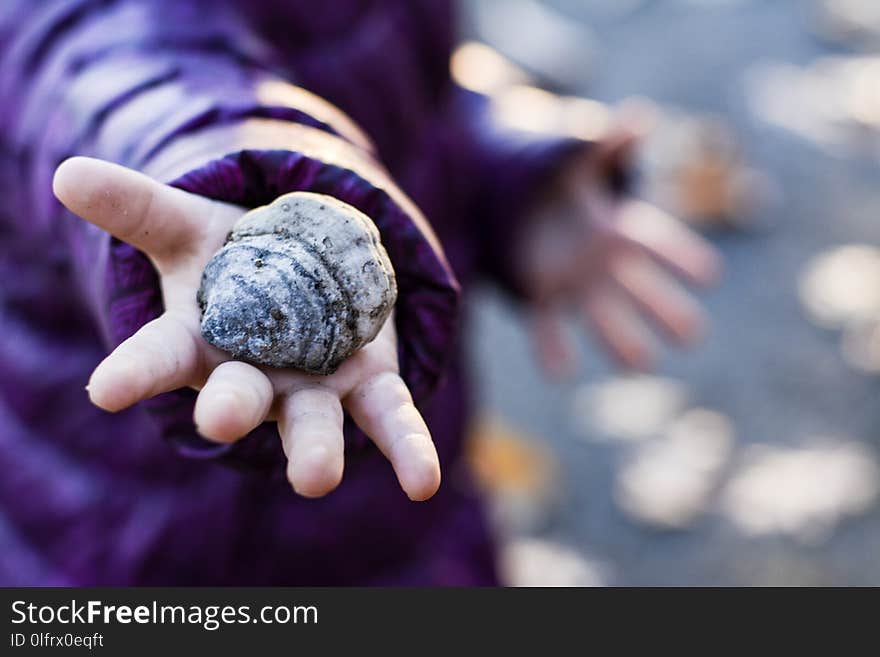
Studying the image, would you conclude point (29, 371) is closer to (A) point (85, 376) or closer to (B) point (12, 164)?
(A) point (85, 376)

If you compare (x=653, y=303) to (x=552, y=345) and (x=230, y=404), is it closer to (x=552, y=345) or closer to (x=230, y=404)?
(x=552, y=345)

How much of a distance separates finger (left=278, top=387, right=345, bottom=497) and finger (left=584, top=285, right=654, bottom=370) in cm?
73

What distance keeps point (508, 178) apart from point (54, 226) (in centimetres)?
56

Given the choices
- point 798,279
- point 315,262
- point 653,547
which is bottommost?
point 315,262

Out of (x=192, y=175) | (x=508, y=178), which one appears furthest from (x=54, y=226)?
(x=508, y=178)

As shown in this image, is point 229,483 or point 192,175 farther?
point 229,483

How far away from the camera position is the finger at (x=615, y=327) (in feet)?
3.79

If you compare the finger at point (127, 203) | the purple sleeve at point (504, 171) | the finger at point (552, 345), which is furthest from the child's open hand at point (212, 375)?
the finger at point (552, 345)

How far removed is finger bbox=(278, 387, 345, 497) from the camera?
430 millimetres

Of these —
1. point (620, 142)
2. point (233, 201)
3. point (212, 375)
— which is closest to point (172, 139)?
point (233, 201)

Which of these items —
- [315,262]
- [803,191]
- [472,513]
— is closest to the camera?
[315,262]

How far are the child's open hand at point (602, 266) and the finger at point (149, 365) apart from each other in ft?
2.24

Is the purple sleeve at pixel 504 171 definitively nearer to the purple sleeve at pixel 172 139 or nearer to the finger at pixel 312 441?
the purple sleeve at pixel 172 139

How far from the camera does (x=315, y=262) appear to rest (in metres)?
0.50
